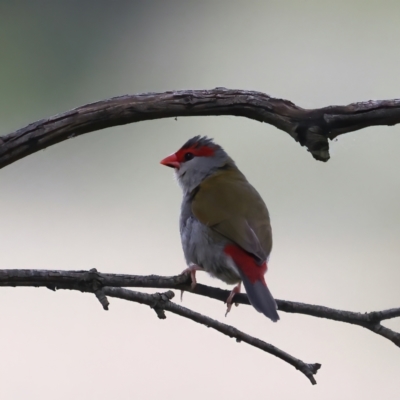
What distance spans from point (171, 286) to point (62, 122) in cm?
61

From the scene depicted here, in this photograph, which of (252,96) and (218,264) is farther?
(218,264)

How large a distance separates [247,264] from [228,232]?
18 centimetres

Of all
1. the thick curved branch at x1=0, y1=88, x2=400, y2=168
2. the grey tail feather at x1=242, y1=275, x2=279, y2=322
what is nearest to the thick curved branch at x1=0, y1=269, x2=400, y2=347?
the grey tail feather at x1=242, y1=275, x2=279, y2=322

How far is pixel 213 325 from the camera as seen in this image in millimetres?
1917

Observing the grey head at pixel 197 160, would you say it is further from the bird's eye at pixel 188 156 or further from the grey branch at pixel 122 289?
the grey branch at pixel 122 289

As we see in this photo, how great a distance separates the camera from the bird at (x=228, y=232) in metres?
2.47

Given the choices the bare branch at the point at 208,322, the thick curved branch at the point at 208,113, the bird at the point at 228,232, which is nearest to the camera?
the bare branch at the point at 208,322

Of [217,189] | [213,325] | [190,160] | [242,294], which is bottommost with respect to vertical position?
[213,325]

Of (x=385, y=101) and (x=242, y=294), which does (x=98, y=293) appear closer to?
(x=242, y=294)

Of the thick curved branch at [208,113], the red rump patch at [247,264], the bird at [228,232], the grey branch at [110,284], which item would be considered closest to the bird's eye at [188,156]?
the bird at [228,232]

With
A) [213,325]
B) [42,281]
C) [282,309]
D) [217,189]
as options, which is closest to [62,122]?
[42,281]

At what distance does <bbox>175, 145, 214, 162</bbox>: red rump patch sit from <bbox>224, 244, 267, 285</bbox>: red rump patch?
879 millimetres

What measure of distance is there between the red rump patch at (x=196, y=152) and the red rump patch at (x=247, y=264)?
2.88ft

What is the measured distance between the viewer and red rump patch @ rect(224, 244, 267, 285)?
2.48 meters
